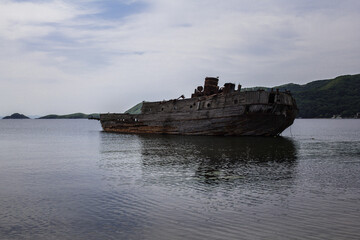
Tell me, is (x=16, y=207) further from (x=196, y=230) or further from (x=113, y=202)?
(x=196, y=230)

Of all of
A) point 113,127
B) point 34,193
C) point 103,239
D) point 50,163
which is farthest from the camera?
point 113,127

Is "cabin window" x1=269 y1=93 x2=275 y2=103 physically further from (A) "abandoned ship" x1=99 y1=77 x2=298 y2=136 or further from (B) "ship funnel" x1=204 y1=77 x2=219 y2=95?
(B) "ship funnel" x1=204 y1=77 x2=219 y2=95

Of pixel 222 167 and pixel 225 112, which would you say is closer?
pixel 222 167

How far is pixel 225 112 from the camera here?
148 feet

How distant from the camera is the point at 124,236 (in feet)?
28.9

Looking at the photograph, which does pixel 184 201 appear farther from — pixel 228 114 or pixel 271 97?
Answer: pixel 271 97

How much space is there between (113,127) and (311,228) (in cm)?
6430

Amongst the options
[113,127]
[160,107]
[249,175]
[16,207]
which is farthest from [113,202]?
[113,127]

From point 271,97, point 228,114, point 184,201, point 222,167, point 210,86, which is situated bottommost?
point 184,201

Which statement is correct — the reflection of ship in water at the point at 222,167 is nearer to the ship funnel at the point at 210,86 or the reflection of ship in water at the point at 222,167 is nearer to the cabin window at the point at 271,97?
the cabin window at the point at 271,97

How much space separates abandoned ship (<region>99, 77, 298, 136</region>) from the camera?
43.3 m

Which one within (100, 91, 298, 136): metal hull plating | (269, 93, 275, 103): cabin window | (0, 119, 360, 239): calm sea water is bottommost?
(0, 119, 360, 239): calm sea water

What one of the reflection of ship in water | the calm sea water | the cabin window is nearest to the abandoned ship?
the cabin window

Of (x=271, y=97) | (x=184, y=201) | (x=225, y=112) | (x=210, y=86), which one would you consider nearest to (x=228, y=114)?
(x=225, y=112)
